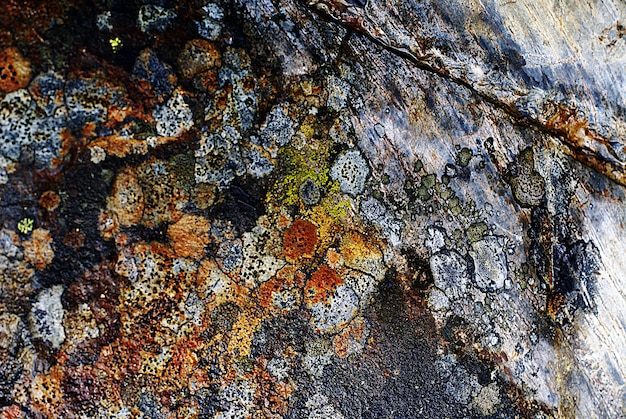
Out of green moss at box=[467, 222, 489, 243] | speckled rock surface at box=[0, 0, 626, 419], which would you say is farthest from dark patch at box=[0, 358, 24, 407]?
green moss at box=[467, 222, 489, 243]

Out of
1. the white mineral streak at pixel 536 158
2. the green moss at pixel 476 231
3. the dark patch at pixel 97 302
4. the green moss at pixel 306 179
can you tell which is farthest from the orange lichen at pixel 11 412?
the green moss at pixel 476 231

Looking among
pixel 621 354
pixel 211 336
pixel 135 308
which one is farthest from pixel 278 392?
pixel 621 354

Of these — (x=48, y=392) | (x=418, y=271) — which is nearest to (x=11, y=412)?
(x=48, y=392)

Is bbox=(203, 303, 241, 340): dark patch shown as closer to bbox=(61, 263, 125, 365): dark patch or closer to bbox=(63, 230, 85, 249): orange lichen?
bbox=(61, 263, 125, 365): dark patch

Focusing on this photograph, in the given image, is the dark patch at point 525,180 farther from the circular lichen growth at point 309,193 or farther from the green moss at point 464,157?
the circular lichen growth at point 309,193

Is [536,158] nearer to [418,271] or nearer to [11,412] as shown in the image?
[418,271]

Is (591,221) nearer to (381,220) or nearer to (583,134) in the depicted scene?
(583,134)

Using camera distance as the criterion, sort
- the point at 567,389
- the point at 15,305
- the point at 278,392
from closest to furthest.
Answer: the point at 15,305, the point at 278,392, the point at 567,389
